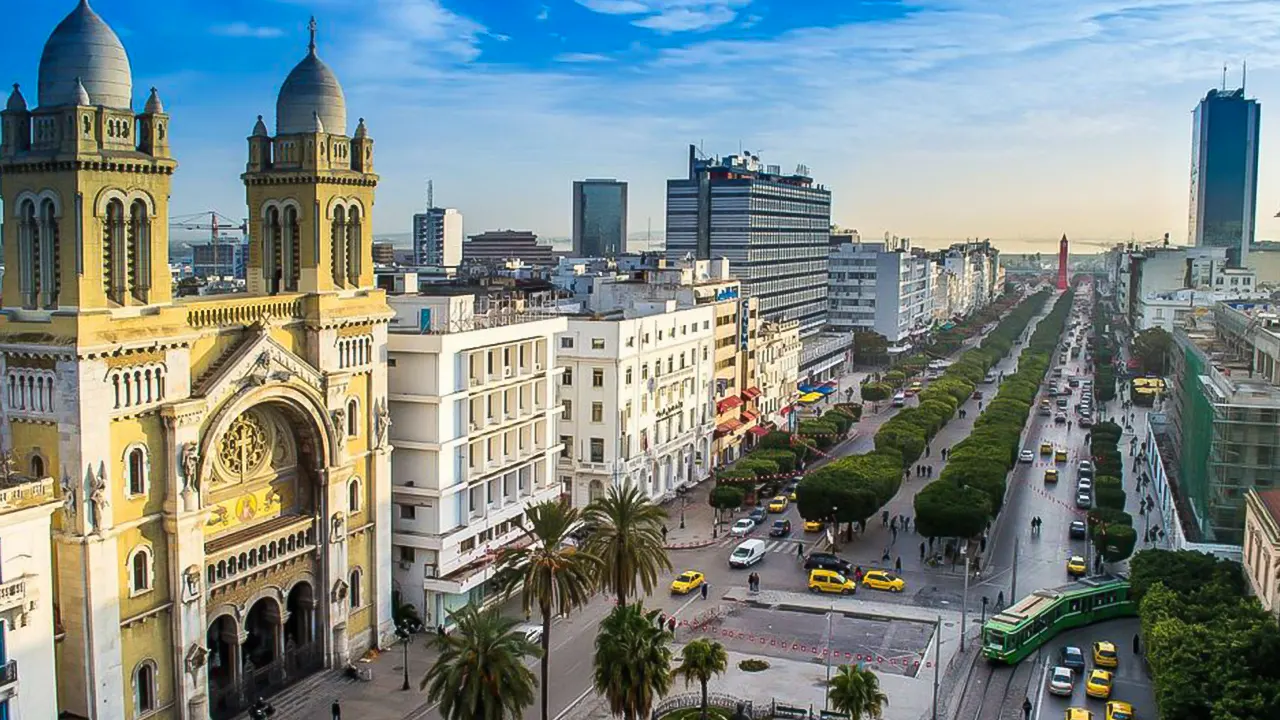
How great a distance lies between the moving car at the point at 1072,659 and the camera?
59.9 meters

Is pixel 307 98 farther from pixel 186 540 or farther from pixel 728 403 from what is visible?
pixel 728 403

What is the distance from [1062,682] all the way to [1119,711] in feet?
17.4

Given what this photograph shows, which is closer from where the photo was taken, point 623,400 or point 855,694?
point 855,694

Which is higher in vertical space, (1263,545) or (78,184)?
(78,184)

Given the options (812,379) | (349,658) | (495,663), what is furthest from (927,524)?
(812,379)

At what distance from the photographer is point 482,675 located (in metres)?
40.2

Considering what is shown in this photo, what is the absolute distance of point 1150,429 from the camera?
116 metres

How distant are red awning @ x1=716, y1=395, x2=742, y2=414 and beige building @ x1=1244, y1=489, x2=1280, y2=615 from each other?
176 feet

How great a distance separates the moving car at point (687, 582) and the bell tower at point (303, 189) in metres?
28.3

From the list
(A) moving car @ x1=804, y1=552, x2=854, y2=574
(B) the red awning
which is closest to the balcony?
(A) moving car @ x1=804, y1=552, x2=854, y2=574

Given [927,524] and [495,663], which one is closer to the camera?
[495,663]

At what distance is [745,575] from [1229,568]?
29.1 m

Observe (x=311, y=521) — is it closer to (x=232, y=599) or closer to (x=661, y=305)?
(x=232, y=599)

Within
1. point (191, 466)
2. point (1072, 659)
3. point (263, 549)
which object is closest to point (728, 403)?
point (1072, 659)
